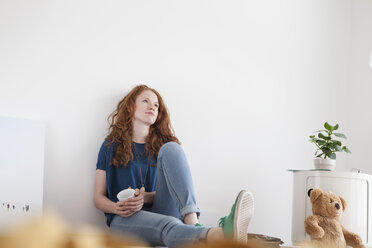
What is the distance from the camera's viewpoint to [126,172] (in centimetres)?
225

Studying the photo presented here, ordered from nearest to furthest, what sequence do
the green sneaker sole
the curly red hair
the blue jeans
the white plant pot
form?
the green sneaker sole → the blue jeans → the curly red hair → the white plant pot

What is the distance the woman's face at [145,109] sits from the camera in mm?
2348

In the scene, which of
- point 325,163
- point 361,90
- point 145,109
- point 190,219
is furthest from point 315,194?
point 361,90

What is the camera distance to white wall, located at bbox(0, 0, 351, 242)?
220 centimetres

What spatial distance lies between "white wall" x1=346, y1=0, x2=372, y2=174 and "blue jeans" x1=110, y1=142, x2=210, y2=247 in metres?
1.50

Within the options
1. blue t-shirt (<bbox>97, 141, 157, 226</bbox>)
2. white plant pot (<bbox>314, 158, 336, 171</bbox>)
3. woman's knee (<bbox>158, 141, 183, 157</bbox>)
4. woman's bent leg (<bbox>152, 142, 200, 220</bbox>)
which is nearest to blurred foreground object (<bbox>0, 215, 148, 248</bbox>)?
woman's bent leg (<bbox>152, 142, 200, 220</bbox>)

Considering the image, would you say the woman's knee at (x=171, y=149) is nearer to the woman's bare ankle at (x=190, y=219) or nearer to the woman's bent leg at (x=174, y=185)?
the woman's bent leg at (x=174, y=185)

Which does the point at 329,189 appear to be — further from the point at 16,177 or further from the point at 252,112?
the point at 16,177

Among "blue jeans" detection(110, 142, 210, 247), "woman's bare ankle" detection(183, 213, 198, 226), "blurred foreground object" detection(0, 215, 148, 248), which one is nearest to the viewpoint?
"blurred foreground object" detection(0, 215, 148, 248)

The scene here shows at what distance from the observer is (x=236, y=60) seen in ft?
9.18

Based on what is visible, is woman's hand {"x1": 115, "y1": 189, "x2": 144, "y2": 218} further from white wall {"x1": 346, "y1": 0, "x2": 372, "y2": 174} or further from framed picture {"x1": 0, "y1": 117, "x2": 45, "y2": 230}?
white wall {"x1": 346, "y1": 0, "x2": 372, "y2": 174}

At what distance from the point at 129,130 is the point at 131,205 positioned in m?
0.48

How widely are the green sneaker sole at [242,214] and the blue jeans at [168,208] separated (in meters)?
0.15

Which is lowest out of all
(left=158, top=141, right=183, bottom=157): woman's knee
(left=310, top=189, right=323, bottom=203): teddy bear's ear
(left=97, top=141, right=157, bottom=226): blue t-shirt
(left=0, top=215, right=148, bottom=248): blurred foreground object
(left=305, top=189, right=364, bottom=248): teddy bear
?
(left=305, top=189, right=364, bottom=248): teddy bear
